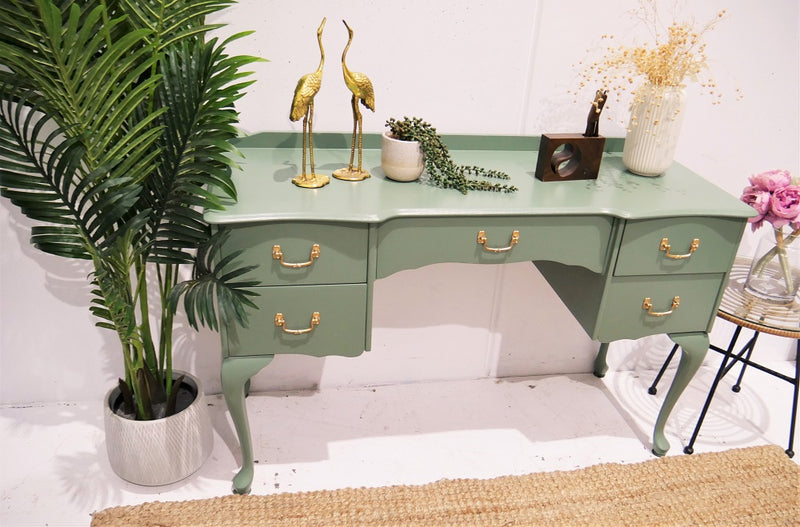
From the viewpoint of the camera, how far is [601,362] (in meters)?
2.64

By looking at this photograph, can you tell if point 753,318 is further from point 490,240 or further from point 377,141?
point 377,141

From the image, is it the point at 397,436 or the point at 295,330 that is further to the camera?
the point at 397,436

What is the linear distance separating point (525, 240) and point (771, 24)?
3.96 feet

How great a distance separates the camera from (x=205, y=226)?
5.81 ft

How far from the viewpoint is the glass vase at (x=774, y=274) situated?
2.25 metres

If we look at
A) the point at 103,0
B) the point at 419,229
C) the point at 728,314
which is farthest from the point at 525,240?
the point at 103,0

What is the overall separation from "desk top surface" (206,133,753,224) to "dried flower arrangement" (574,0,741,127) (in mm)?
250

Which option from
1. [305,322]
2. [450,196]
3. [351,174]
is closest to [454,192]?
[450,196]

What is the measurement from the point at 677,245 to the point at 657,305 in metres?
0.20

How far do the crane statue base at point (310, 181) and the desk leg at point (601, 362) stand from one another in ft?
4.47

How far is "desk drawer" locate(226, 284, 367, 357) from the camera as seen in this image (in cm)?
178

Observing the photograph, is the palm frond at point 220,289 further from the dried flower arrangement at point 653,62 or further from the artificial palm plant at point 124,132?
the dried flower arrangement at point 653,62

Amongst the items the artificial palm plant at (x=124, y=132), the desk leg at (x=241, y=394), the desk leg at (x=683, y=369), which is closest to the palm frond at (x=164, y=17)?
the artificial palm plant at (x=124, y=132)

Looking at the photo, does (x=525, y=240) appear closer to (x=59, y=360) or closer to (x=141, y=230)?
(x=141, y=230)
